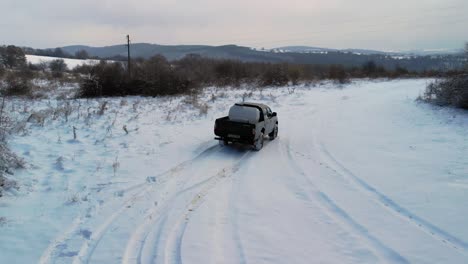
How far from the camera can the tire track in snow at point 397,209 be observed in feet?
19.2

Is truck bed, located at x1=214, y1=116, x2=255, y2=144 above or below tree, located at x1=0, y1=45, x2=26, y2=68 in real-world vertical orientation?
below

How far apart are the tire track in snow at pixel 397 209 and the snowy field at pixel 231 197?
3cm

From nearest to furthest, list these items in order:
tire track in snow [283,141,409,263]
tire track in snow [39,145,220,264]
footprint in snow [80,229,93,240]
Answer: tire track in snow [39,145,220,264] < tire track in snow [283,141,409,263] < footprint in snow [80,229,93,240]

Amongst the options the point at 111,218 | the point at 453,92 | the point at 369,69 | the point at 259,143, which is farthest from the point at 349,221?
the point at 369,69

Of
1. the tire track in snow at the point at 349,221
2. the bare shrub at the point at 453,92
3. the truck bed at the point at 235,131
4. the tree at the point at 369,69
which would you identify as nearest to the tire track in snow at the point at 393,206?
the tire track in snow at the point at 349,221

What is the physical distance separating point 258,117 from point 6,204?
8.16 metres

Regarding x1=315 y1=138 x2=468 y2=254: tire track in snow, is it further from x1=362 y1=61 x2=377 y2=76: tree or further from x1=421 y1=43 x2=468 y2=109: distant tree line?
x1=362 y1=61 x2=377 y2=76: tree

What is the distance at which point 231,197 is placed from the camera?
7766mm

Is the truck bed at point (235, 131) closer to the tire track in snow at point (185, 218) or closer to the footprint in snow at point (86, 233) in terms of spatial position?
the tire track in snow at point (185, 218)

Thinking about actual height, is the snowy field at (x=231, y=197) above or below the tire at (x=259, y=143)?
below

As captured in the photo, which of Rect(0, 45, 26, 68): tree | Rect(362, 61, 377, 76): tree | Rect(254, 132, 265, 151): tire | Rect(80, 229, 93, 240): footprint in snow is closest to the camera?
Rect(80, 229, 93, 240): footprint in snow

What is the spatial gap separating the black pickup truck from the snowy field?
0.52m

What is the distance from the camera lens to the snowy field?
18.0ft

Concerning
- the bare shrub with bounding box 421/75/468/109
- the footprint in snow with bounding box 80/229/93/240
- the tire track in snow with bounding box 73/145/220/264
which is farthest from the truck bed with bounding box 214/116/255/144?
the bare shrub with bounding box 421/75/468/109
